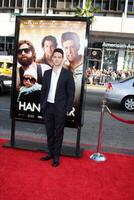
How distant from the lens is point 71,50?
21.0ft

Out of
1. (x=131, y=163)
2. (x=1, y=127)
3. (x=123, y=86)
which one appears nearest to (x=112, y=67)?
(x=123, y=86)

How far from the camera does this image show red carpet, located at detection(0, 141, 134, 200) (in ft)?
16.2

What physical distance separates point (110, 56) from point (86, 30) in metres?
30.1

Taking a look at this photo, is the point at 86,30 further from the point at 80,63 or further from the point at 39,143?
the point at 39,143

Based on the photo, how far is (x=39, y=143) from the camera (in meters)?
7.55

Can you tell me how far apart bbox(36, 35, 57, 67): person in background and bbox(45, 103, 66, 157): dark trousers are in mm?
867

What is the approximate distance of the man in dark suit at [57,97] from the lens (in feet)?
19.8

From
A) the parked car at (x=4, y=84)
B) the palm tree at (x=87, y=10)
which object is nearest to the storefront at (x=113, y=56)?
the palm tree at (x=87, y=10)

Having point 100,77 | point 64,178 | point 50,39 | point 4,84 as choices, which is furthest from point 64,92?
point 100,77

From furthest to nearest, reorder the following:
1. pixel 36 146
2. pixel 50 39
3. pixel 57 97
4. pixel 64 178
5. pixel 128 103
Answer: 1. pixel 128 103
2. pixel 36 146
3. pixel 50 39
4. pixel 57 97
5. pixel 64 178

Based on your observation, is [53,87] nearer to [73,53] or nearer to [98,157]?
[73,53]

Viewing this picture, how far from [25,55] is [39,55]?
27cm

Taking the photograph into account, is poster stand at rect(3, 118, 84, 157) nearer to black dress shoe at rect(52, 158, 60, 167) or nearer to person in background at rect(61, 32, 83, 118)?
black dress shoe at rect(52, 158, 60, 167)

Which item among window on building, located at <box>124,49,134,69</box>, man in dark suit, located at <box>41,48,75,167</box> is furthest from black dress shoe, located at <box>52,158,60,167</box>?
window on building, located at <box>124,49,134,69</box>
